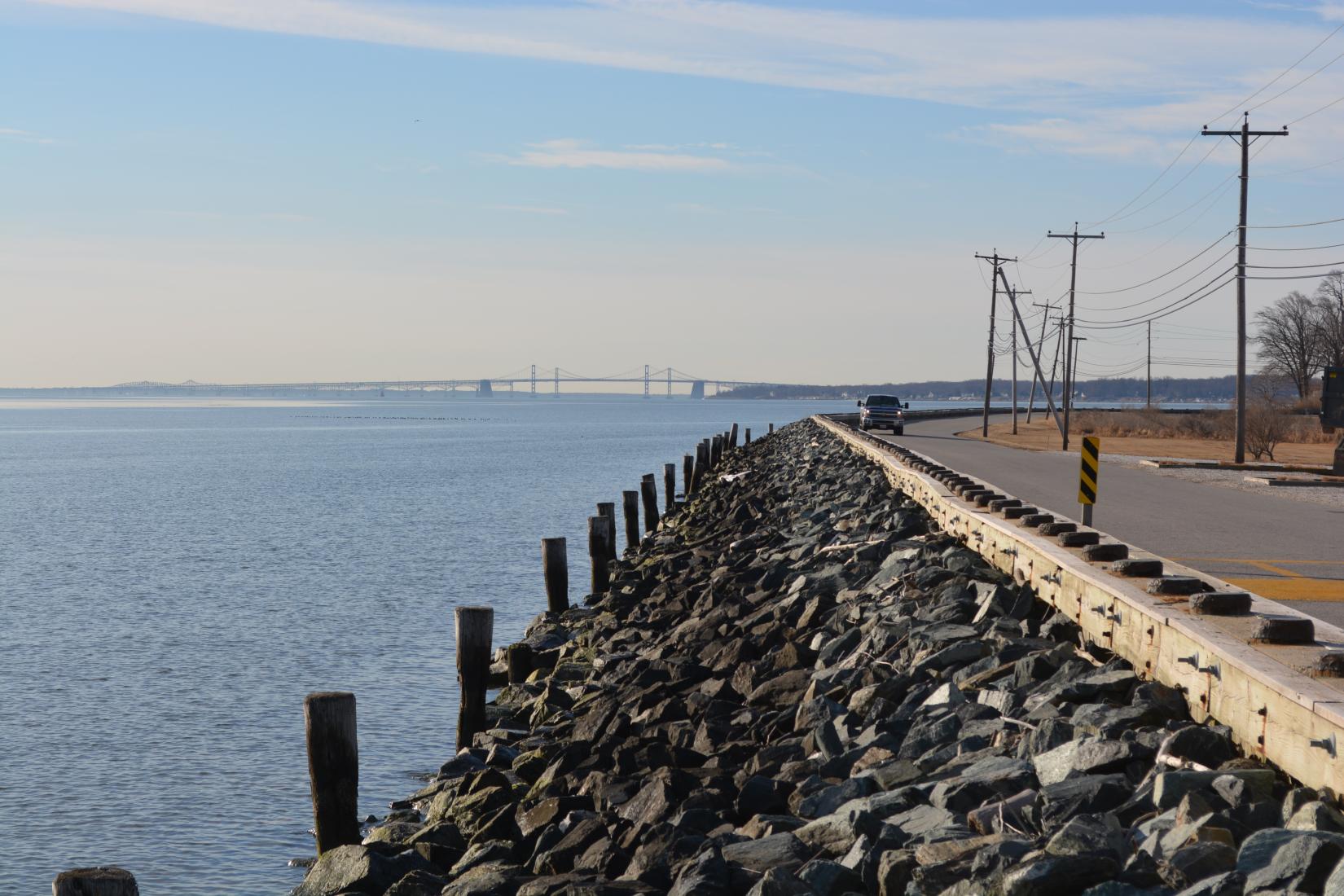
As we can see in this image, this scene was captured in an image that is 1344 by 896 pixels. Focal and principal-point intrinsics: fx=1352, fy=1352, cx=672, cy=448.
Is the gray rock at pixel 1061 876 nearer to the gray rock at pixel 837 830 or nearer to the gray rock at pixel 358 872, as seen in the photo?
the gray rock at pixel 837 830

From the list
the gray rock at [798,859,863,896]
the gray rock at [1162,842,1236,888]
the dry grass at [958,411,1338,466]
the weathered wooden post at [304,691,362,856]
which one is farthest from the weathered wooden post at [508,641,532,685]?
the dry grass at [958,411,1338,466]

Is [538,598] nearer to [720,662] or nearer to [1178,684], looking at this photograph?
[720,662]

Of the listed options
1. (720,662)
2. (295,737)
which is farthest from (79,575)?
(720,662)

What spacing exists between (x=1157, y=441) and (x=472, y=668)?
4835cm

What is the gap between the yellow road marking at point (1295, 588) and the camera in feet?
37.0

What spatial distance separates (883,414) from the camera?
54.2 m

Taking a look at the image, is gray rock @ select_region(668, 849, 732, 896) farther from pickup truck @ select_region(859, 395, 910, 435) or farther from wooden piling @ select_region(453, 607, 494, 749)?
pickup truck @ select_region(859, 395, 910, 435)

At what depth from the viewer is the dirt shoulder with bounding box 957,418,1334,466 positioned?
40688 millimetres

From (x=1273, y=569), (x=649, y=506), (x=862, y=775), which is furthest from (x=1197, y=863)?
(x=649, y=506)

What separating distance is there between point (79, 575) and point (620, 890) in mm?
22615

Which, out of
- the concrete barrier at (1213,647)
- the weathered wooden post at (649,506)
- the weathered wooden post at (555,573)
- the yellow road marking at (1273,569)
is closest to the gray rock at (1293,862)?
the concrete barrier at (1213,647)

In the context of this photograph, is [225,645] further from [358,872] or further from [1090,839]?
[1090,839]

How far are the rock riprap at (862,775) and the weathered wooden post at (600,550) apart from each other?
674 centimetres

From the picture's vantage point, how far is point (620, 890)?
6047 millimetres
